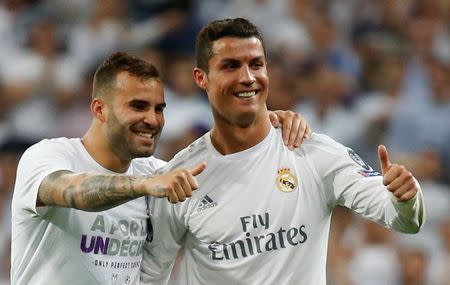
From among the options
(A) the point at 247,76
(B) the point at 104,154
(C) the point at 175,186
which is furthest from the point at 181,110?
(C) the point at 175,186

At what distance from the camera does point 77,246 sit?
368cm

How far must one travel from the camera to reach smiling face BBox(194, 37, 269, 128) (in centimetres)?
370

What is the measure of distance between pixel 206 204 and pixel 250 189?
203 mm

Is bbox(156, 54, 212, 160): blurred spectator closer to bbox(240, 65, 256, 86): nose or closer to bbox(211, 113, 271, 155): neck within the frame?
bbox(211, 113, 271, 155): neck

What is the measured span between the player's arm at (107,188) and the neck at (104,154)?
40 cm

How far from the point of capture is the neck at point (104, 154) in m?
3.87

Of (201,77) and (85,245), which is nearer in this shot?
(85,245)

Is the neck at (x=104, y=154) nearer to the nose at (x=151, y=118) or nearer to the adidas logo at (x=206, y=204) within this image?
the nose at (x=151, y=118)

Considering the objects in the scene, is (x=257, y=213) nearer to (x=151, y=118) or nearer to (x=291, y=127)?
(x=291, y=127)

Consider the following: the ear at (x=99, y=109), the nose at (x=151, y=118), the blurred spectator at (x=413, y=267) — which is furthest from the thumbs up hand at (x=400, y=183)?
the blurred spectator at (x=413, y=267)

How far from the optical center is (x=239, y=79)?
369 cm

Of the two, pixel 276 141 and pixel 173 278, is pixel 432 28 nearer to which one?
pixel 173 278

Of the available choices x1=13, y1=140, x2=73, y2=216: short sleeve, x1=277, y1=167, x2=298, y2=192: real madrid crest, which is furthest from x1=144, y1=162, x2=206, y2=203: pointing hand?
x1=277, y1=167, x2=298, y2=192: real madrid crest

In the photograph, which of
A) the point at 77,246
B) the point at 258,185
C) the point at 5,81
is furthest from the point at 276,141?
the point at 5,81
